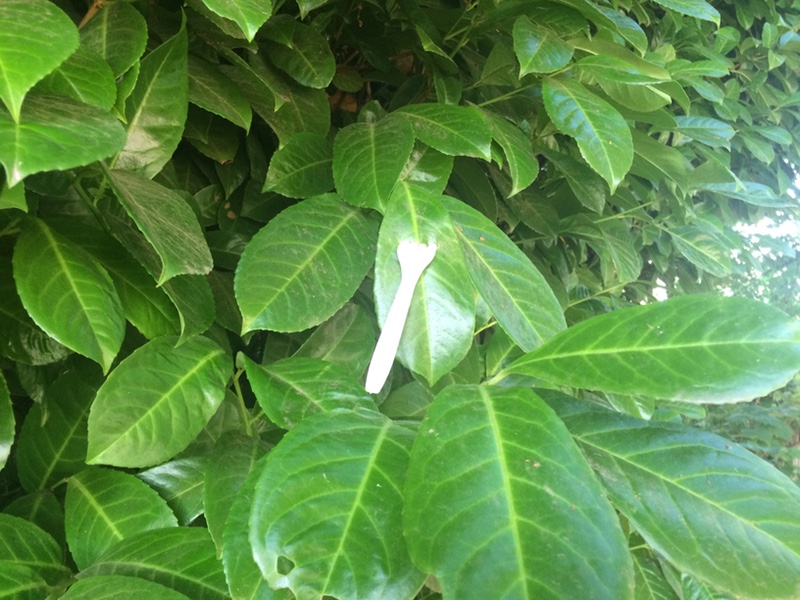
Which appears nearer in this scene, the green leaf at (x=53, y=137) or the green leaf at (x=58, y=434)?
the green leaf at (x=53, y=137)

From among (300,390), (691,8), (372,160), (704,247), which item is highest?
(691,8)

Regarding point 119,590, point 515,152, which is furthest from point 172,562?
point 515,152

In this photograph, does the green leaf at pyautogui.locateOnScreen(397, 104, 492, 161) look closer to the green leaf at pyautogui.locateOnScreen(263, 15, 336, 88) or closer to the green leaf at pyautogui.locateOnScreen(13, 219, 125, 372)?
the green leaf at pyautogui.locateOnScreen(263, 15, 336, 88)

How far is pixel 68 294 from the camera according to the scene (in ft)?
1.30

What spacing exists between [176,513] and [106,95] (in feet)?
1.10

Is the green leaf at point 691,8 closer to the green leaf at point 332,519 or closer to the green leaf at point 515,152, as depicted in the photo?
the green leaf at point 515,152

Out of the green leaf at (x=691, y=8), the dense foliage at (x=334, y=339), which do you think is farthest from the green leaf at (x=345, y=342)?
the green leaf at (x=691, y=8)

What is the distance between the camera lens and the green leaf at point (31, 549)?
41 cm

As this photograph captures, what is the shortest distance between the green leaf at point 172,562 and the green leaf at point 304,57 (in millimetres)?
448

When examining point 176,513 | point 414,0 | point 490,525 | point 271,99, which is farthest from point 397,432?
point 414,0

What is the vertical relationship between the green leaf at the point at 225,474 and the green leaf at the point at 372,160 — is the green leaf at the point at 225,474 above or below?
below

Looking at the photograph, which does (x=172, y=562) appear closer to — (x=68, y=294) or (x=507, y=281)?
(x=68, y=294)

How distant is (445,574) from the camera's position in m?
0.26

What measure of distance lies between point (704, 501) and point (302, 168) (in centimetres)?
45
